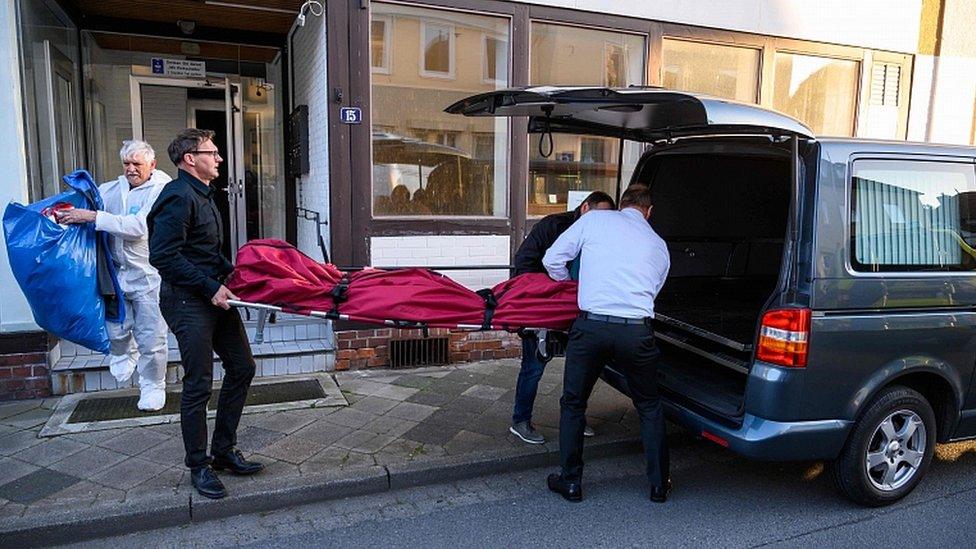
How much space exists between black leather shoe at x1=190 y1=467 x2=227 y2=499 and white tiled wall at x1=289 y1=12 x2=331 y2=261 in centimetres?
275

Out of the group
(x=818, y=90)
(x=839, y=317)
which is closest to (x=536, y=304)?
(x=839, y=317)

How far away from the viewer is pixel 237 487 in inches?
152

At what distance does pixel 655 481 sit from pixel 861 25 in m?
6.81

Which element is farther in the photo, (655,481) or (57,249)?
(57,249)

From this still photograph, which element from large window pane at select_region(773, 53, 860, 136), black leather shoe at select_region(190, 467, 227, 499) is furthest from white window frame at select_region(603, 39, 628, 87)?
black leather shoe at select_region(190, 467, 227, 499)

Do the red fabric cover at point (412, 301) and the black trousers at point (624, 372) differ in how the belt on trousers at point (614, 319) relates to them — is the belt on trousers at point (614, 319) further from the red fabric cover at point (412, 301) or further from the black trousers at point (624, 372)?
the red fabric cover at point (412, 301)

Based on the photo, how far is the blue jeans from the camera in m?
4.56

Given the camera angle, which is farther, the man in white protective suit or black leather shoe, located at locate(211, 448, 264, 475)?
the man in white protective suit

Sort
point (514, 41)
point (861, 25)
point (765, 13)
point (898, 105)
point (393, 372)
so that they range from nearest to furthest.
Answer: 1. point (393, 372)
2. point (514, 41)
3. point (765, 13)
4. point (861, 25)
5. point (898, 105)

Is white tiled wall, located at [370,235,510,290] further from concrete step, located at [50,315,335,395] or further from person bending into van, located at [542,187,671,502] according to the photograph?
person bending into van, located at [542,187,671,502]

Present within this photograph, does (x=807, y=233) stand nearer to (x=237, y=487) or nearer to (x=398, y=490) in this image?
(x=398, y=490)

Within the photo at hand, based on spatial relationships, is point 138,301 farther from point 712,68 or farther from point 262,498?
point 712,68

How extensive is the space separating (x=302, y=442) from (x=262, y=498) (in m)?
0.71

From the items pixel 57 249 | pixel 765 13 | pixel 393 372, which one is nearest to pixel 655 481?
pixel 393 372
